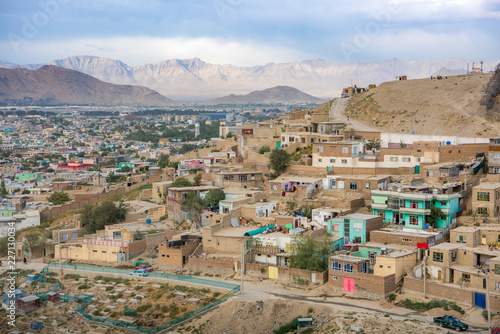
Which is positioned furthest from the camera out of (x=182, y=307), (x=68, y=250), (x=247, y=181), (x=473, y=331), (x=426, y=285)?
(x=247, y=181)

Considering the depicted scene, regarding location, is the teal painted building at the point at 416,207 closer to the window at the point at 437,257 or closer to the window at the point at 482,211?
the window at the point at 482,211

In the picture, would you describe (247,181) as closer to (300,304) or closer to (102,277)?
(102,277)

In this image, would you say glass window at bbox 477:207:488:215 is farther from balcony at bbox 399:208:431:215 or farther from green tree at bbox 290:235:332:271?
green tree at bbox 290:235:332:271

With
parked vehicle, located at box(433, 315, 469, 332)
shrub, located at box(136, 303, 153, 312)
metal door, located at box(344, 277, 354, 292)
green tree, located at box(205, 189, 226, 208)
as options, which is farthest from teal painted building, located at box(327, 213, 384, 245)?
shrub, located at box(136, 303, 153, 312)

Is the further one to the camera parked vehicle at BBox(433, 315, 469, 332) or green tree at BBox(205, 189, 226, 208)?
green tree at BBox(205, 189, 226, 208)

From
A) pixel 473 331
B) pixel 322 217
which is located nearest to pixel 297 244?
pixel 322 217

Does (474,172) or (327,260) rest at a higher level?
(474,172)
